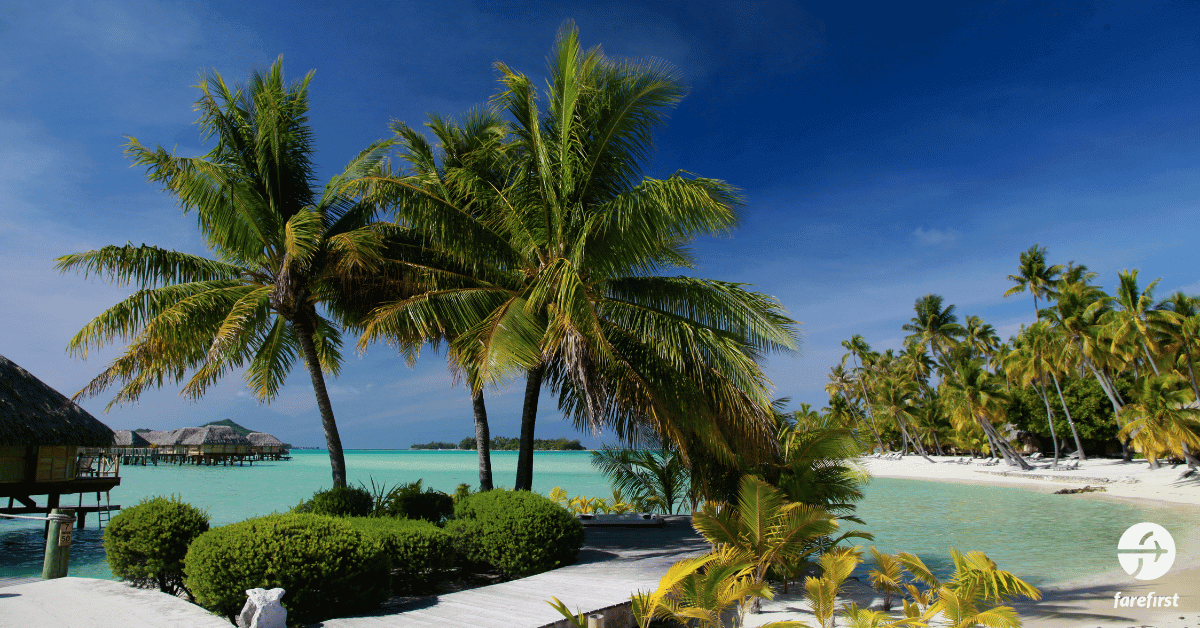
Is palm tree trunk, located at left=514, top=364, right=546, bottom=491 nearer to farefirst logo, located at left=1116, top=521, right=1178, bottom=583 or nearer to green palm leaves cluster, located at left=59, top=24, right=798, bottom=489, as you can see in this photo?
green palm leaves cluster, located at left=59, top=24, right=798, bottom=489

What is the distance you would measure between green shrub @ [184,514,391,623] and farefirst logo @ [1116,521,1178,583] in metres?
10.3

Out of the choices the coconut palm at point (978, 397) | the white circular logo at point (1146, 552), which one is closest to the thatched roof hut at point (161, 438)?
the coconut palm at point (978, 397)

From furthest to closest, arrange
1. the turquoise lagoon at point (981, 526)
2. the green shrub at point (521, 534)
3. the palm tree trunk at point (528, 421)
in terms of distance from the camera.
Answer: the turquoise lagoon at point (981, 526)
the palm tree trunk at point (528, 421)
the green shrub at point (521, 534)

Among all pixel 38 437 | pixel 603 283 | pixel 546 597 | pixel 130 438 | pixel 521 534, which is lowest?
pixel 546 597

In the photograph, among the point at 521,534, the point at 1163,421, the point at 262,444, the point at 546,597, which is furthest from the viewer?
the point at 262,444

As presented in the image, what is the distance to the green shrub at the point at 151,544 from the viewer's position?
7.08m

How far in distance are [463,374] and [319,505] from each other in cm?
303

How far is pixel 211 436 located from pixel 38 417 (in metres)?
48.9

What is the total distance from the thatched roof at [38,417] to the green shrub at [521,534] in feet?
39.1

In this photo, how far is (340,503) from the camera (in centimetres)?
992

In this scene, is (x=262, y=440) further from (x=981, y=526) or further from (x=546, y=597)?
(x=546, y=597)

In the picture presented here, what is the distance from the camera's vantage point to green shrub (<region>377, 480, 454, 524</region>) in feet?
34.3

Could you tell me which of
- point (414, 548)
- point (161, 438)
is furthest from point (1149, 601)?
point (161, 438)

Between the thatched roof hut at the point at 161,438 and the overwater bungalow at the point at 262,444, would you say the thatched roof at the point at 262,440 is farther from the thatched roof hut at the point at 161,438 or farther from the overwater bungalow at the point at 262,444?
the thatched roof hut at the point at 161,438
